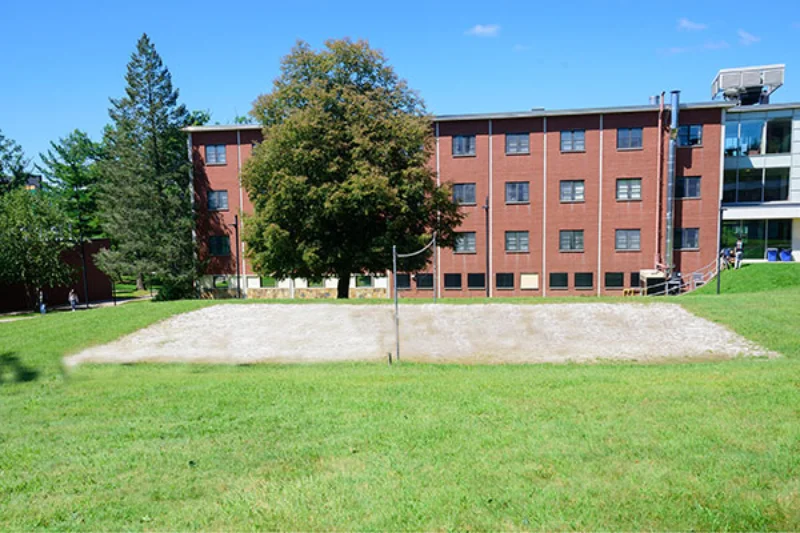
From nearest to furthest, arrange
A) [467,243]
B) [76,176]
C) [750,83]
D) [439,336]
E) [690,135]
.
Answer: [439,336] < [690,135] < [467,243] < [750,83] < [76,176]

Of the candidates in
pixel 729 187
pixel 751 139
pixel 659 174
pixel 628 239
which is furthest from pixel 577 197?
pixel 751 139

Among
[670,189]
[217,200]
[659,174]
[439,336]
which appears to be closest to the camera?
[439,336]

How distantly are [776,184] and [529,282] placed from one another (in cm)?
1920

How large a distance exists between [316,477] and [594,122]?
3834 cm

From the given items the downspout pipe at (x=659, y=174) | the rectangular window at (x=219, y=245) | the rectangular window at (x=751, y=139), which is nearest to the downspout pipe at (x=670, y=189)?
the downspout pipe at (x=659, y=174)

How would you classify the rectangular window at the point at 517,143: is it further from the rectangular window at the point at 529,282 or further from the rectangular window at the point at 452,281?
the rectangular window at the point at 452,281

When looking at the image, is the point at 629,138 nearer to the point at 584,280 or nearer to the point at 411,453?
the point at 584,280

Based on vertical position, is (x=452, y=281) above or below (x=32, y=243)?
below

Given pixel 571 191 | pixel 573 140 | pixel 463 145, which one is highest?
pixel 573 140

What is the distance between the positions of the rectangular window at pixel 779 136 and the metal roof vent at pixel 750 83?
3544mm

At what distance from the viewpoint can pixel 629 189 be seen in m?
38.7

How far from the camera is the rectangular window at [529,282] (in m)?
39.3

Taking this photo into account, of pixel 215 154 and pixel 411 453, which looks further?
pixel 215 154

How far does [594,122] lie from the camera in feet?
126
